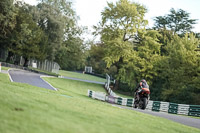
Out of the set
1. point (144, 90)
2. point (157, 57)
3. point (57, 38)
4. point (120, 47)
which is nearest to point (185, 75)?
point (157, 57)

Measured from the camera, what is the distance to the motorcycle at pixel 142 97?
1845 cm

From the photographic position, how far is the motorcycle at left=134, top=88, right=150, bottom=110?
60.5 feet

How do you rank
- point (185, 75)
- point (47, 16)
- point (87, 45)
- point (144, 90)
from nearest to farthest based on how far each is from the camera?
1. point (144, 90)
2. point (185, 75)
3. point (47, 16)
4. point (87, 45)

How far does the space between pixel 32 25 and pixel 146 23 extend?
2062 cm

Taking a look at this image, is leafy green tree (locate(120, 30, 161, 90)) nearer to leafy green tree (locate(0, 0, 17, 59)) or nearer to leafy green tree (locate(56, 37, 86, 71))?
leafy green tree (locate(56, 37, 86, 71))

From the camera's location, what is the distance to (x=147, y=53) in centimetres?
5106

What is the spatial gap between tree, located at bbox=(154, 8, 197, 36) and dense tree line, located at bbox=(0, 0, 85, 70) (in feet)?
56.6

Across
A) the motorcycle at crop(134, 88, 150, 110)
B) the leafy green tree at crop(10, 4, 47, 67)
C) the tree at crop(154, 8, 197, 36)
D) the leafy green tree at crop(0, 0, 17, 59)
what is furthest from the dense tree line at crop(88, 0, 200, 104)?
the motorcycle at crop(134, 88, 150, 110)

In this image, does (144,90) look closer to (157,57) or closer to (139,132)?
(139,132)

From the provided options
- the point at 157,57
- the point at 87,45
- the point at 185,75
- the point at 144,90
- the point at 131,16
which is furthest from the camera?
the point at 87,45

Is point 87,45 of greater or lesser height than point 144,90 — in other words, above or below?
above

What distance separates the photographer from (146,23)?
178 feet

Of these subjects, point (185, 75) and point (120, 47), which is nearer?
point (185, 75)

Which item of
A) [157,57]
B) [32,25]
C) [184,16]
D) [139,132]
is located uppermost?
[184,16]
